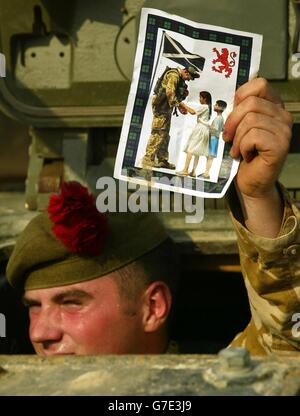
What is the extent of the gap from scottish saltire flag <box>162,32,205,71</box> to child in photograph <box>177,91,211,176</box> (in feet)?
0.22

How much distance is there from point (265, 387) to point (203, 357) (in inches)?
6.8

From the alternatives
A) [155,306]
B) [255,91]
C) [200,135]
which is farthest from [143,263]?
[255,91]

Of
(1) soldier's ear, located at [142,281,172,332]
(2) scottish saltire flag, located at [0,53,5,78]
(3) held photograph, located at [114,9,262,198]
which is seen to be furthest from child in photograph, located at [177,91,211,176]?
(2) scottish saltire flag, located at [0,53,5,78]

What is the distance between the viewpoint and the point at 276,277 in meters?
2.05

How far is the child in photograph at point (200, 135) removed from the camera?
1909 millimetres

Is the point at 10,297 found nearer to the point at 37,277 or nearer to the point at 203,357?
the point at 37,277

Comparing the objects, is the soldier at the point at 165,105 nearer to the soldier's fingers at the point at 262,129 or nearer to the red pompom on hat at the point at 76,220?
the soldier's fingers at the point at 262,129

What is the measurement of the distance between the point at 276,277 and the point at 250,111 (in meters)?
0.41

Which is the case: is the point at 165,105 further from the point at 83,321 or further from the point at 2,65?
the point at 2,65

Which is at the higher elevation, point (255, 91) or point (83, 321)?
point (255, 91)

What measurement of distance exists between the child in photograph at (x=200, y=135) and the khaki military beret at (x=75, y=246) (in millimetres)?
525

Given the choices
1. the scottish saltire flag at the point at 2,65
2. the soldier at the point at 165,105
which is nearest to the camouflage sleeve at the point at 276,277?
the soldier at the point at 165,105

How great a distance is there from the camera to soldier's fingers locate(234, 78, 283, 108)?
1875 mm

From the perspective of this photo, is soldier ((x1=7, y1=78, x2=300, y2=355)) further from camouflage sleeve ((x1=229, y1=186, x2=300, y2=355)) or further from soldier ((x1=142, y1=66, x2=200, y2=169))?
soldier ((x1=142, y1=66, x2=200, y2=169))
